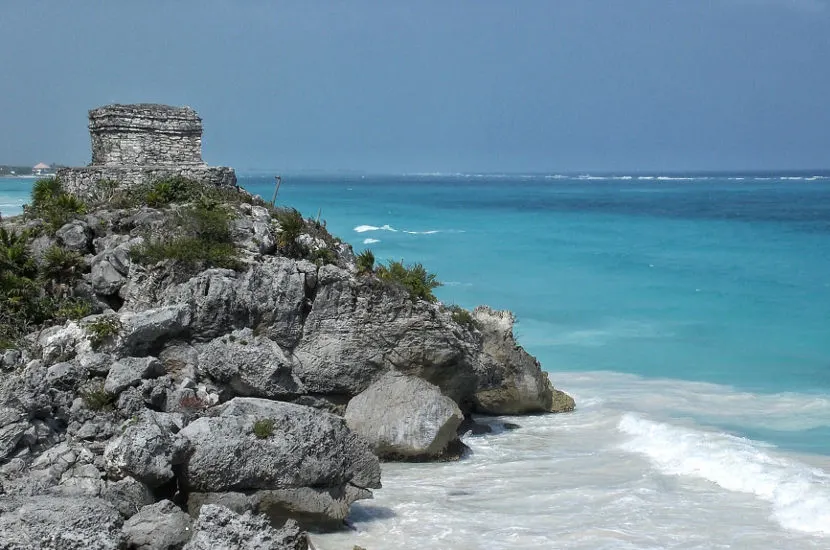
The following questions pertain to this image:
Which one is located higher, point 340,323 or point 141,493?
point 340,323

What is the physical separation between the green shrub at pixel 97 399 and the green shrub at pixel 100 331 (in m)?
0.90

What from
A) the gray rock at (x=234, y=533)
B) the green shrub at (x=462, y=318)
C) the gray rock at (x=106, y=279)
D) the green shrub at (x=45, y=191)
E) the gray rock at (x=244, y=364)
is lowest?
the gray rock at (x=234, y=533)

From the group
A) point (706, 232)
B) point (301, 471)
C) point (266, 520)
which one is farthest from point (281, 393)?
point (706, 232)

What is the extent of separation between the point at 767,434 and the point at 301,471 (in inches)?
384

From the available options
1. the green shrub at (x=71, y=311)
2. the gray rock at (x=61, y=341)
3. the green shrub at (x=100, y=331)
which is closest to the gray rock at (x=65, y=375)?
the gray rock at (x=61, y=341)

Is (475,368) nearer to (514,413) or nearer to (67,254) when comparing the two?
(514,413)

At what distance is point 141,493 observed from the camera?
33.0ft

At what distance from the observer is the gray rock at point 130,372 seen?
11.7 metres

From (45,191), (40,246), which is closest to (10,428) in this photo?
(40,246)

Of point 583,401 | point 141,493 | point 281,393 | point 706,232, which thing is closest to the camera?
point 141,493

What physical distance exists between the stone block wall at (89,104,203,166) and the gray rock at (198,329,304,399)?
20.8 feet

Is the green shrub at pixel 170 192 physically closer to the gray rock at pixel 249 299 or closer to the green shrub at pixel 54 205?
the green shrub at pixel 54 205

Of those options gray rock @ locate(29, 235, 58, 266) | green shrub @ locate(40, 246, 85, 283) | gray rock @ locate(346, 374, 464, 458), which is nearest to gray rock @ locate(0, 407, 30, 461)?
green shrub @ locate(40, 246, 85, 283)

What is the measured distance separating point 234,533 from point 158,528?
85cm
